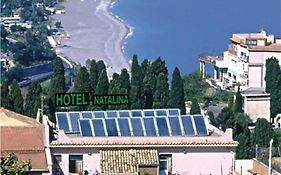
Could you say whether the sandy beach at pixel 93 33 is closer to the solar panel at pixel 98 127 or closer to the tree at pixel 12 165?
the solar panel at pixel 98 127

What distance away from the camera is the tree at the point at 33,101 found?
16672mm

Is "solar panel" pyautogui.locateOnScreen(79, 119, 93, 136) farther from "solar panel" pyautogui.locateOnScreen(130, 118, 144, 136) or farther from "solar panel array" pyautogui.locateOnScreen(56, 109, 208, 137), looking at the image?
"solar panel" pyautogui.locateOnScreen(130, 118, 144, 136)

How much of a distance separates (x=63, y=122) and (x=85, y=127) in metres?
0.35

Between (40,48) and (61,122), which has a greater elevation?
(40,48)

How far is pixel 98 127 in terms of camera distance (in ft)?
28.7

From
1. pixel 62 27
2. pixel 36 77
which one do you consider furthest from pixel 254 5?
pixel 36 77

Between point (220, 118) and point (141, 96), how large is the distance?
1.46 m

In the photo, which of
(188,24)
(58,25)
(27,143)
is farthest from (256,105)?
(188,24)

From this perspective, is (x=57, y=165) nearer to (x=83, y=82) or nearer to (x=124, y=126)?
(x=124, y=126)

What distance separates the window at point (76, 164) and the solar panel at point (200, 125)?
95cm

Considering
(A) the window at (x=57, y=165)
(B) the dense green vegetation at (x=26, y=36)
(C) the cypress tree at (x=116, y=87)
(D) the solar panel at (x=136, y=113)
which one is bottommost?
(A) the window at (x=57, y=165)

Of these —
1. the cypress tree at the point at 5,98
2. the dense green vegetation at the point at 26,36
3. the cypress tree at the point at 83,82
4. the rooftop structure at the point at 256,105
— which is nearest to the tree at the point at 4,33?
the dense green vegetation at the point at 26,36

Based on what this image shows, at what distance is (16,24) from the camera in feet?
146

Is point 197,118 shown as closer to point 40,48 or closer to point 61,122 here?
point 61,122
